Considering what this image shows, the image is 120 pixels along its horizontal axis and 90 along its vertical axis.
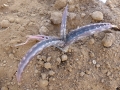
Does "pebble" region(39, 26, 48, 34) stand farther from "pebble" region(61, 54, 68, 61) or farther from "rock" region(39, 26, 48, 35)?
"pebble" region(61, 54, 68, 61)

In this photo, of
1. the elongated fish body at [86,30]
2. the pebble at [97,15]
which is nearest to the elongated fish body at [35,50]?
the elongated fish body at [86,30]

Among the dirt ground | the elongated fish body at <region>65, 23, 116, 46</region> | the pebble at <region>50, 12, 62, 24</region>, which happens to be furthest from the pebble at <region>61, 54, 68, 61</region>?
the pebble at <region>50, 12, 62, 24</region>

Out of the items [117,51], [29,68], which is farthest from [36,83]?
[117,51]

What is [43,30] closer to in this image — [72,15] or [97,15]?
[72,15]

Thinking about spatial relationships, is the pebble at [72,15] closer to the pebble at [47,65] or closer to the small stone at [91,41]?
the small stone at [91,41]

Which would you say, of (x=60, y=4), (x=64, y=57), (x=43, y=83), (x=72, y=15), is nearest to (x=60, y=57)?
(x=64, y=57)
